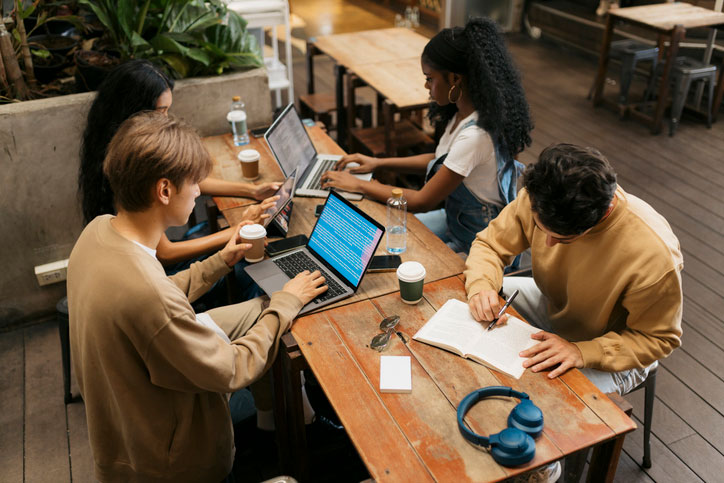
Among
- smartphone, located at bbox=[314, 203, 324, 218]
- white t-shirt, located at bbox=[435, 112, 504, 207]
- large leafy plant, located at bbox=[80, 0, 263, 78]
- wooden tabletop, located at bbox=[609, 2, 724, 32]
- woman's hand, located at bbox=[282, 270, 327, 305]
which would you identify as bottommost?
smartphone, located at bbox=[314, 203, 324, 218]

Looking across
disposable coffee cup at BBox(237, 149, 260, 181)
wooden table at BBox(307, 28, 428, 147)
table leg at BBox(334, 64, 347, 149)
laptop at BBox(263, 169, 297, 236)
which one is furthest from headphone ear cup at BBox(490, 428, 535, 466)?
table leg at BBox(334, 64, 347, 149)

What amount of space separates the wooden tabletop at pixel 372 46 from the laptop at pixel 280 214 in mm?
2148

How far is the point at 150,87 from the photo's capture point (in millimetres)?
2430

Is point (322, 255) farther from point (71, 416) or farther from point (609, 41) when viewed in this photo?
point (609, 41)

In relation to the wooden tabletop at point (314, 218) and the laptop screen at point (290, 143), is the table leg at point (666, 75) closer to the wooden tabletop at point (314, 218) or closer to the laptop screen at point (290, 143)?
the wooden tabletop at point (314, 218)

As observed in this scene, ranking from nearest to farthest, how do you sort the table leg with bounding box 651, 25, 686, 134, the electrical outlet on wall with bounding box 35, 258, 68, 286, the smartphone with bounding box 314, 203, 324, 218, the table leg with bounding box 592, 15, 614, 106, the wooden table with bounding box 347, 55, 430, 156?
the smartphone with bounding box 314, 203, 324, 218, the electrical outlet on wall with bounding box 35, 258, 68, 286, the wooden table with bounding box 347, 55, 430, 156, the table leg with bounding box 651, 25, 686, 134, the table leg with bounding box 592, 15, 614, 106

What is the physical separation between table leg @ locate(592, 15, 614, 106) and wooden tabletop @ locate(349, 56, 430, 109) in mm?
2073

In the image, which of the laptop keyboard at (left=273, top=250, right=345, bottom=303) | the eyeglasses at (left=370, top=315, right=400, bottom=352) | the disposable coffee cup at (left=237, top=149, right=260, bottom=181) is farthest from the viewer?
the disposable coffee cup at (left=237, top=149, right=260, bottom=181)

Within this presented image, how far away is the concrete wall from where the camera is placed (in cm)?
279

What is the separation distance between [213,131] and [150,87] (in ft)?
3.11

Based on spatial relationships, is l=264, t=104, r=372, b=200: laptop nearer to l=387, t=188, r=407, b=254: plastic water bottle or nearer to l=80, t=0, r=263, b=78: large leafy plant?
l=387, t=188, r=407, b=254: plastic water bottle

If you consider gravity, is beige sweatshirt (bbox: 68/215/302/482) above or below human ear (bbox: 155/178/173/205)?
below

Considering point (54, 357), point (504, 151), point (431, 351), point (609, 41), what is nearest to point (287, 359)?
point (431, 351)

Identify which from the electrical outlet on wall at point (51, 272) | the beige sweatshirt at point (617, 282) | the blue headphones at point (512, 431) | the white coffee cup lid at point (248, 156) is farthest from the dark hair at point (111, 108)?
the blue headphones at point (512, 431)
